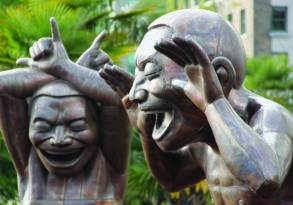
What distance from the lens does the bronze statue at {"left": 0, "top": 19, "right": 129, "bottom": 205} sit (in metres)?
6.21

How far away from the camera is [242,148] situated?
13.4 ft

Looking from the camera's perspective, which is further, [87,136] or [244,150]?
[87,136]

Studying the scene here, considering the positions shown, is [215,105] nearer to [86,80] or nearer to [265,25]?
[86,80]

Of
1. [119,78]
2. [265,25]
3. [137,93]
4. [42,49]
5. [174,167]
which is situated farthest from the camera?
[265,25]

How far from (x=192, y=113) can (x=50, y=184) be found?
226 centimetres

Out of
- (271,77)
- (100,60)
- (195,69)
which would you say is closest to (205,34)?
(195,69)

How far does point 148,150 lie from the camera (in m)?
4.88

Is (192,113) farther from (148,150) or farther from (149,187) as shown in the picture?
(149,187)

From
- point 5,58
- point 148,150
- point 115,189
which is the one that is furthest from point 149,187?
point 148,150

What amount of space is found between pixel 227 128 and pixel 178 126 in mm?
316

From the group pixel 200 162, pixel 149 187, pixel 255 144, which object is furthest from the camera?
pixel 149 187

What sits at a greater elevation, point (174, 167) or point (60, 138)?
point (174, 167)

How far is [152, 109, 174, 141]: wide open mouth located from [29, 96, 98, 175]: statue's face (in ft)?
5.90

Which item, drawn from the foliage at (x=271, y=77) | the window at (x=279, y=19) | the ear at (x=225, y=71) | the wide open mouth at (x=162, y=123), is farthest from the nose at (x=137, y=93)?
the window at (x=279, y=19)
